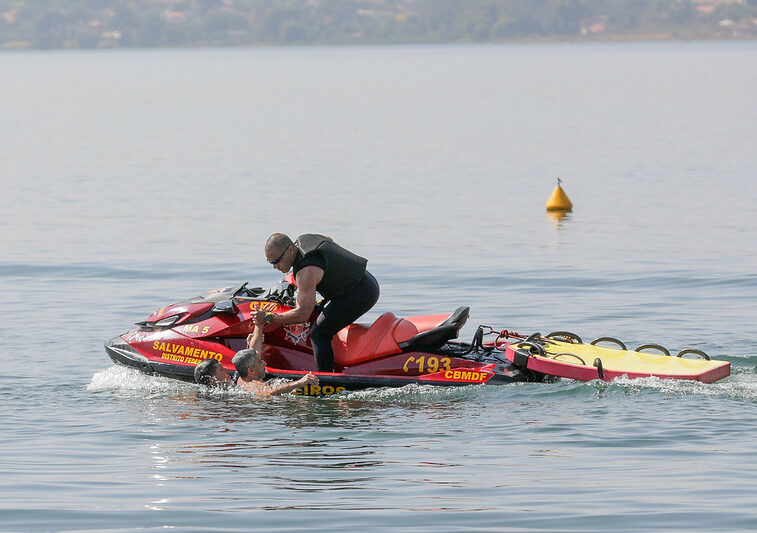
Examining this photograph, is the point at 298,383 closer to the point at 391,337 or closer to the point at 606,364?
the point at 391,337

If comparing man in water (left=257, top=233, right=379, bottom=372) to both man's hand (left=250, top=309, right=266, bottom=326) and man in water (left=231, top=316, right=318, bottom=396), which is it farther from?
man in water (left=231, top=316, right=318, bottom=396)

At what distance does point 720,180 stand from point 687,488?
25613 millimetres

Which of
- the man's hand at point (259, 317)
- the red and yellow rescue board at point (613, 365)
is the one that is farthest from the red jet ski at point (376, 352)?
the man's hand at point (259, 317)

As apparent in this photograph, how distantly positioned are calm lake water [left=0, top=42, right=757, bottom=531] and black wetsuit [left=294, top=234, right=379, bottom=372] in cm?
58

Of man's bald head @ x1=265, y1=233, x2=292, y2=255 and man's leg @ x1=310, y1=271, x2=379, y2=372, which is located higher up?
man's bald head @ x1=265, y1=233, x2=292, y2=255

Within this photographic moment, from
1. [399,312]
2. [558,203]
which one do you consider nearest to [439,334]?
[399,312]

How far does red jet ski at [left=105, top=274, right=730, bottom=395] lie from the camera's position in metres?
12.7

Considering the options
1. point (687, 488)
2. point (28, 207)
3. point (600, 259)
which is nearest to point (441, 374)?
point (687, 488)

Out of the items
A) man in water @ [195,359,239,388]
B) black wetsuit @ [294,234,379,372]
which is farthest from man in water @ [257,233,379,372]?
man in water @ [195,359,239,388]

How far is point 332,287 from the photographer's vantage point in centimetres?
1270

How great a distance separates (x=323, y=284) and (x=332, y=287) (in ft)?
0.31

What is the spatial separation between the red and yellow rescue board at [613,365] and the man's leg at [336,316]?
4.89 feet

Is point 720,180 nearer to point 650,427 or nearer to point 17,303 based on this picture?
point 17,303

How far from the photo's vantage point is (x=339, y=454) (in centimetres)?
1133
